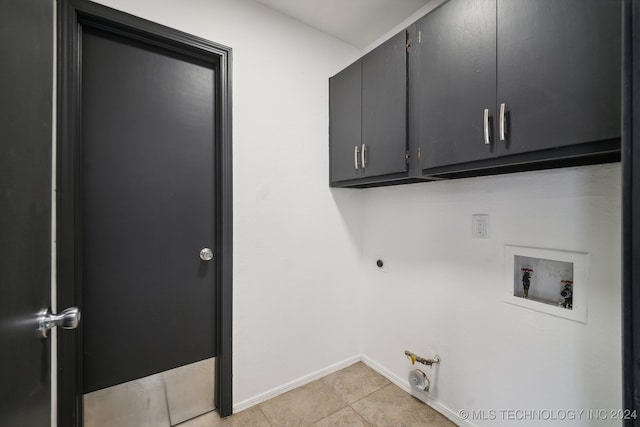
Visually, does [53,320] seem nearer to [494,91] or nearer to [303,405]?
[303,405]

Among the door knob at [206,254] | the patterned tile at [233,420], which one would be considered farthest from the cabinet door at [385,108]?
the patterned tile at [233,420]

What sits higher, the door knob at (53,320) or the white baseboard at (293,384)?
the door knob at (53,320)

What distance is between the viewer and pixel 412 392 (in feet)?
5.90

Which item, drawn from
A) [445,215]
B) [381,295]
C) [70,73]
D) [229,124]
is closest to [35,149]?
[70,73]

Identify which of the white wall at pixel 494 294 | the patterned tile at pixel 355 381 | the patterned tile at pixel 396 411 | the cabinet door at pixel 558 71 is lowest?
the patterned tile at pixel 355 381

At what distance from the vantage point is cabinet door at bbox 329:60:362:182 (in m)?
1.81

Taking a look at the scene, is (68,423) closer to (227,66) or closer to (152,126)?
(152,126)

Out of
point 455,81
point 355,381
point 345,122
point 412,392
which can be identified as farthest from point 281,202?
point 412,392

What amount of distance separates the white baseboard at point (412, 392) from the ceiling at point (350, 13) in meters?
2.56

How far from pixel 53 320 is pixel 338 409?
1.61 metres

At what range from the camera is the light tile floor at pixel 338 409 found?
157 centimetres

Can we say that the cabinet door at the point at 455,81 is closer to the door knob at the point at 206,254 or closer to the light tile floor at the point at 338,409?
the door knob at the point at 206,254

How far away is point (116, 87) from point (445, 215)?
199cm

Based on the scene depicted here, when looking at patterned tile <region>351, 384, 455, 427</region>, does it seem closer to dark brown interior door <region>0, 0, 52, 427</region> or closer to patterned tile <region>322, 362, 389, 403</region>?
patterned tile <region>322, 362, 389, 403</region>
